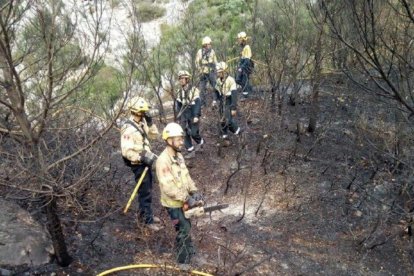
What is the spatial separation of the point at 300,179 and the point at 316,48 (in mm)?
2761

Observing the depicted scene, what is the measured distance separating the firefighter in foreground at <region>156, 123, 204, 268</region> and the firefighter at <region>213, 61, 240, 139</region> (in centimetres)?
359

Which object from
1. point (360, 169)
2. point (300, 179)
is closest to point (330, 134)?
point (360, 169)

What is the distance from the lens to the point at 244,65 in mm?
11250

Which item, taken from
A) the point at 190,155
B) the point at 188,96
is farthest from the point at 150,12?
the point at 190,155

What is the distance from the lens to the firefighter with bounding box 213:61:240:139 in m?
8.79

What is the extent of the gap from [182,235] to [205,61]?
5573mm

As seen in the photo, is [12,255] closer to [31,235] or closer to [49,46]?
[31,235]

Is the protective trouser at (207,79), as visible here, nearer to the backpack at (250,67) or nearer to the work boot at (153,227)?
the backpack at (250,67)

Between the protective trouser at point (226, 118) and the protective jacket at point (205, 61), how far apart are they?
115cm

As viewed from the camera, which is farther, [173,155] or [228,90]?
[228,90]

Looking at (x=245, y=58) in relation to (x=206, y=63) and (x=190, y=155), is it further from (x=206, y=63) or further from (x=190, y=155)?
(x=190, y=155)

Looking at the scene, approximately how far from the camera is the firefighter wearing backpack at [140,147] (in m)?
5.89

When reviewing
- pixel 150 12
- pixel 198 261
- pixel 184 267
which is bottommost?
pixel 198 261

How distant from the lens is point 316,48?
28.8 ft
